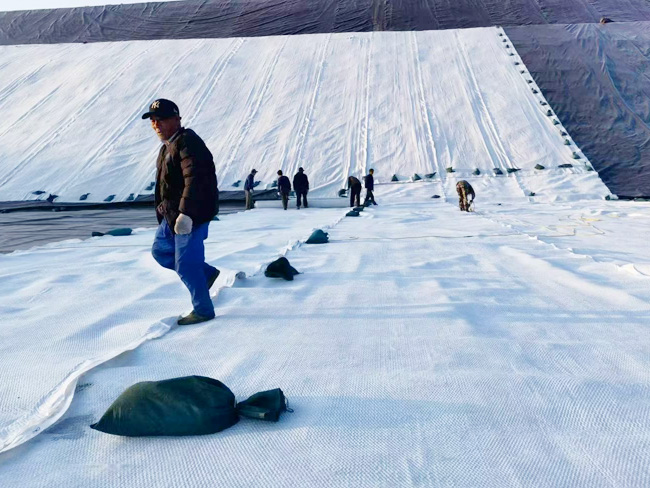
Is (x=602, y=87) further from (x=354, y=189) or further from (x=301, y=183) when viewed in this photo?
(x=301, y=183)

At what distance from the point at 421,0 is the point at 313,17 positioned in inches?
189

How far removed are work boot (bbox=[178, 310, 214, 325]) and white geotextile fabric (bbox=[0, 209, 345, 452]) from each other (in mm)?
44

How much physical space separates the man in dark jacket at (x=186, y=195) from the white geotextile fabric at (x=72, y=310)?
207 mm

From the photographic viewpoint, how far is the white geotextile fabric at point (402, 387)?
4.57 feet

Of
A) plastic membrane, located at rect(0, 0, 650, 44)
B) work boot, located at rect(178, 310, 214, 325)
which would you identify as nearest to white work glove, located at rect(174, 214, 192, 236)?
work boot, located at rect(178, 310, 214, 325)

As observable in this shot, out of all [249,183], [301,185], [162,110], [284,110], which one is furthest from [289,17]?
[162,110]

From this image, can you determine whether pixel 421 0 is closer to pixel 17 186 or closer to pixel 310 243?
pixel 17 186

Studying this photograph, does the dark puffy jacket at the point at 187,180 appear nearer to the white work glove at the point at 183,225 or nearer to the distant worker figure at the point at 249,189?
the white work glove at the point at 183,225

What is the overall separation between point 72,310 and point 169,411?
179 cm

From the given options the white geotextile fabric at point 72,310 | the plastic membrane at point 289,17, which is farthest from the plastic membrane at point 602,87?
the white geotextile fabric at point 72,310

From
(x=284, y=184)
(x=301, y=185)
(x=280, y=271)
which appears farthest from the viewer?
(x=301, y=185)

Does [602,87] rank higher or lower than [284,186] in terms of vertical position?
higher

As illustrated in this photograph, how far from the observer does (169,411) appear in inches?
63.1

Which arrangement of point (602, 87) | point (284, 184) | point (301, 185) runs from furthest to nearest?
1. point (602, 87)
2. point (301, 185)
3. point (284, 184)
